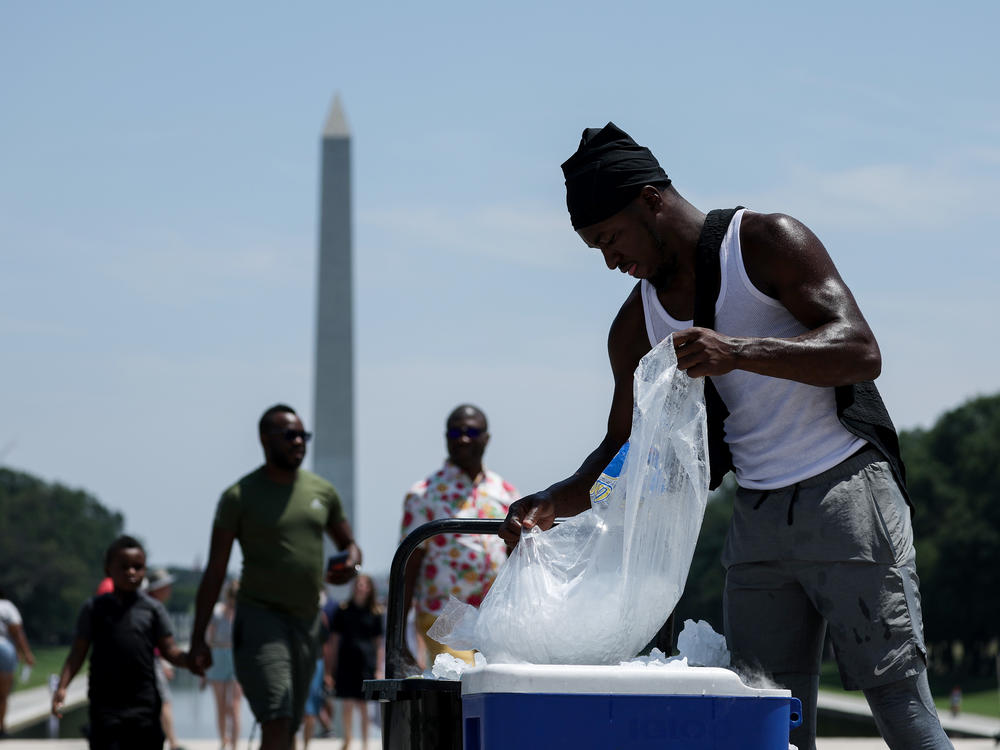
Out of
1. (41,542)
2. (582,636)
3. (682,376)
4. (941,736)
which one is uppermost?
(41,542)

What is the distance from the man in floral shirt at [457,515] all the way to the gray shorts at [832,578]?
3.62 meters

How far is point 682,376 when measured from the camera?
3.00m

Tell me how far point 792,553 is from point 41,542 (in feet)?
317

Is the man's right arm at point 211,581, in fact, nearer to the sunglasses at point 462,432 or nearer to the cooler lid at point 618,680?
the sunglasses at point 462,432

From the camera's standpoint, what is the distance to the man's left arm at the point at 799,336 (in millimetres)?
2959

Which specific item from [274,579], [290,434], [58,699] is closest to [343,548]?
[274,579]

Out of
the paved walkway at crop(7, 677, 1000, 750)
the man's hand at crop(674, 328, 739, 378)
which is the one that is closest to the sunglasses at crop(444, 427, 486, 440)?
the man's hand at crop(674, 328, 739, 378)

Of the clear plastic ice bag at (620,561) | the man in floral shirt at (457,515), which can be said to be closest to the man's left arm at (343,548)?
the man in floral shirt at (457,515)

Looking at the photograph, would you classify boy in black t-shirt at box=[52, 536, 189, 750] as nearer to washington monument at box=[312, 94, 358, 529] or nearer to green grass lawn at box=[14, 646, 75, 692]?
washington monument at box=[312, 94, 358, 529]

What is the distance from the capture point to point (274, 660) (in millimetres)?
6477

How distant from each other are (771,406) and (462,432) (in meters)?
3.98

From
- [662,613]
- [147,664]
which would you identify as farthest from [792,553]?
[147,664]

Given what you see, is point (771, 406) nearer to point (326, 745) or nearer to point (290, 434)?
point (290, 434)

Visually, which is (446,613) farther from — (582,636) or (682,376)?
(682,376)
